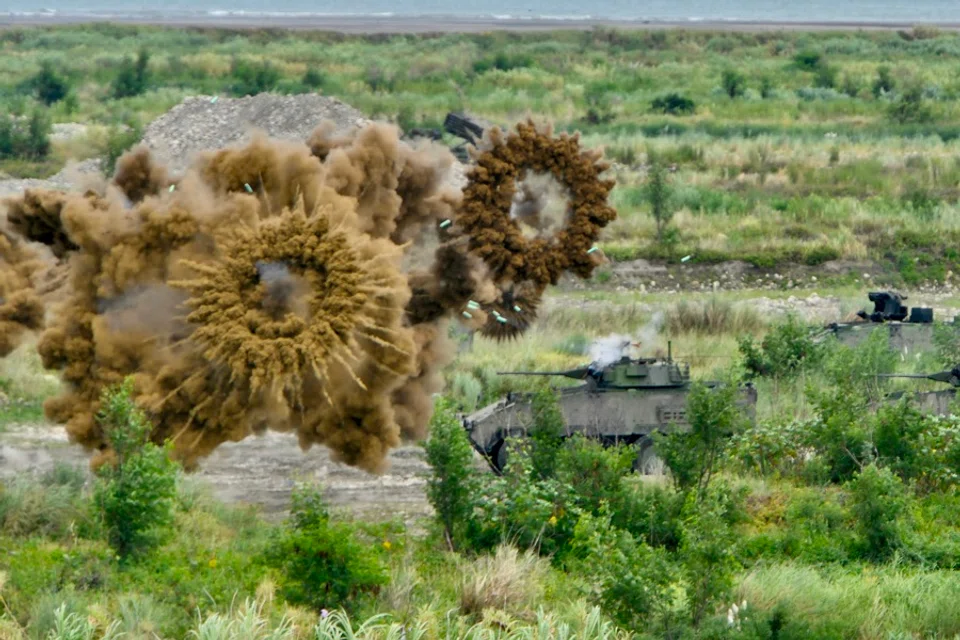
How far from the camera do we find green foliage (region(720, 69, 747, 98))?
57375mm

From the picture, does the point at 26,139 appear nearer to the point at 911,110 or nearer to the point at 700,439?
the point at 911,110

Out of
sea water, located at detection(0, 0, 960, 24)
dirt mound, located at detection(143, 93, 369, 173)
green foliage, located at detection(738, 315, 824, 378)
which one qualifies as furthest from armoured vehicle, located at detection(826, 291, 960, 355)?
sea water, located at detection(0, 0, 960, 24)

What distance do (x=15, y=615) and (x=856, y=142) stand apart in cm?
3547

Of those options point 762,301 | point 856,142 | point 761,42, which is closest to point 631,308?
point 762,301

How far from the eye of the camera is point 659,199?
120ft

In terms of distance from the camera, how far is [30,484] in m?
18.6

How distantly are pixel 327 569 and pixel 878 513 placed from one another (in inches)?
210

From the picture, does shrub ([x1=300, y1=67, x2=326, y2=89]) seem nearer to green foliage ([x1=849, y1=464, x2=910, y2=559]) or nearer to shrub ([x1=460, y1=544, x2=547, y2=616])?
green foliage ([x1=849, y1=464, x2=910, y2=559])

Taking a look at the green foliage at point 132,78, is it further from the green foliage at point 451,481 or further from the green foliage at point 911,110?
the green foliage at point 451,481

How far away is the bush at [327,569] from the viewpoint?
1468 cm

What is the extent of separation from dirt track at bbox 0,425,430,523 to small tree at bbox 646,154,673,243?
1476cm

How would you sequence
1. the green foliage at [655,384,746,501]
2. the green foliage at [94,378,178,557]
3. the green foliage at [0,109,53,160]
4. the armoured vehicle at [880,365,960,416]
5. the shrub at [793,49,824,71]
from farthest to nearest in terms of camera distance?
the shrub at [793,49,824,71] < the green foliage at [0,109,53,160] < the armoured vehicle at [880,365,960,416] < the green foliage at [655,384,746,501] < the green foliage at [94,378,178,557]

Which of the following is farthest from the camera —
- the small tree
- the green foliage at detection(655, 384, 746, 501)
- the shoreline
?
the shoreline

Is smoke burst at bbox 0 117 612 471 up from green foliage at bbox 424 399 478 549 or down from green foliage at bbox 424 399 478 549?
up
